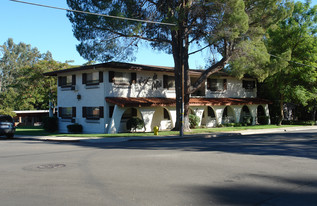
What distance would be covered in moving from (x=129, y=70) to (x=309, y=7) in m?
20.5

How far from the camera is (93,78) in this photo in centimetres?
2716

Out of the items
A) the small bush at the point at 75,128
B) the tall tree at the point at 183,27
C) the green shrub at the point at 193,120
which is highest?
the tall tree at the point at 183,27

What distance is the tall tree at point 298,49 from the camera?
31.2 meters

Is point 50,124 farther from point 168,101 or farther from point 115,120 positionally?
point 168,101

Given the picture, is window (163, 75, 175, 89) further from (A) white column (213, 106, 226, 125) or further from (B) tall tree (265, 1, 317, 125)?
(B) tall tree (265, 1, 317, 125)

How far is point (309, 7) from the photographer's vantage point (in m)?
32.2

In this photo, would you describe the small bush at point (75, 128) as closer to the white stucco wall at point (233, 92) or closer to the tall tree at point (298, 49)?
the white stucco wall at point (233, 92)

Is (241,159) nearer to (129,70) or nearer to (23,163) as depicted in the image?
(23,163)

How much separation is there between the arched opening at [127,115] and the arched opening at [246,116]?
1305cm

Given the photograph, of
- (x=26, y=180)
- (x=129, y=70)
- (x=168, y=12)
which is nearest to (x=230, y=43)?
(x=168, y=12)

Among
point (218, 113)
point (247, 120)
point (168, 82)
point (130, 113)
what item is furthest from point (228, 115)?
point (130, 113)

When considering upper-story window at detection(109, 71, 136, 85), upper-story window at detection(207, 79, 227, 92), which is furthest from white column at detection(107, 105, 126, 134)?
upper-story window at detection(207, 79, 227, 92)

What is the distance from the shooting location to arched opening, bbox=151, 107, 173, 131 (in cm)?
2889

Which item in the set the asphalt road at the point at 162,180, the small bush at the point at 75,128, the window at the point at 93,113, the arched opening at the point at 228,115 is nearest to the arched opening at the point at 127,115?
the window at the point at 93,113
